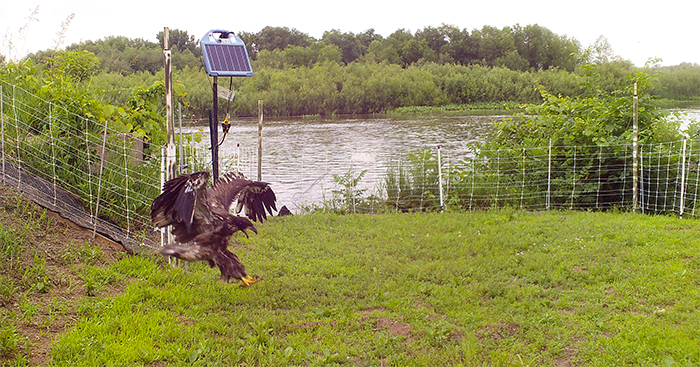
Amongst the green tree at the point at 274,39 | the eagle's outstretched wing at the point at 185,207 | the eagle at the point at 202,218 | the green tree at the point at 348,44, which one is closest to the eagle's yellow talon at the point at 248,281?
the eagle at the point at 202,218

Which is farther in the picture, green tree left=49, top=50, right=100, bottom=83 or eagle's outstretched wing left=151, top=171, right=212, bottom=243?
green tree left=49, top=50, right=100, bottom=83

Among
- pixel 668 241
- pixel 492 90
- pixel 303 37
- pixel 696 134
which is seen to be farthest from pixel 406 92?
pixel 668 241

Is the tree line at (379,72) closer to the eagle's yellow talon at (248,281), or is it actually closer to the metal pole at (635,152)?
the metal pole at (635,152)

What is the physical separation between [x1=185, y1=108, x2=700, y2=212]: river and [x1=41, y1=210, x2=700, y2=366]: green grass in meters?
3.99

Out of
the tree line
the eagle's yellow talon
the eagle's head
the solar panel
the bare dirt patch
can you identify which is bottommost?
the bare dirt patch

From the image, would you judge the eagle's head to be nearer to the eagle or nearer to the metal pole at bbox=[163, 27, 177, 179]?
the eagle

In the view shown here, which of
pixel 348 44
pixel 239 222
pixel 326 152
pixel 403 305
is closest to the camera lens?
pixel 403 305

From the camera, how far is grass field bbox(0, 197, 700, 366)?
12.9 feet

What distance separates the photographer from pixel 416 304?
5.08 m

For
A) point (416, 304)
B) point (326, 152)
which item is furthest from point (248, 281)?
point (326, 152)

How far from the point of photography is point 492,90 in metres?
50.3

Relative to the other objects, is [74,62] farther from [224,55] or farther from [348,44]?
[348,44]

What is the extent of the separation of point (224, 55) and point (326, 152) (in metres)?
13.1

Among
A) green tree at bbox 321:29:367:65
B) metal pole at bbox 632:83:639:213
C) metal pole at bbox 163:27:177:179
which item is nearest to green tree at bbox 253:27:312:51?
green tree at bbox 321:29:367:65
